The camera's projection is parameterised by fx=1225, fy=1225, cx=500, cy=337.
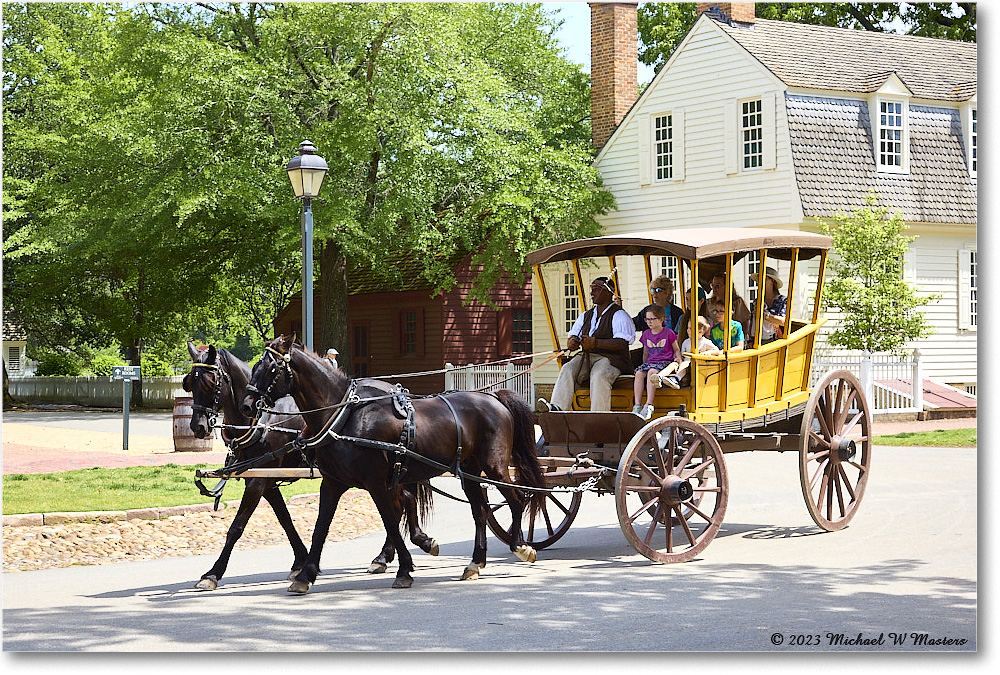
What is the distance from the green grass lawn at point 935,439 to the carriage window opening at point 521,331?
13513 mm

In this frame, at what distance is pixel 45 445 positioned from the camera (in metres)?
22.1

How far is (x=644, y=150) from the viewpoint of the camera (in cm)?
2950

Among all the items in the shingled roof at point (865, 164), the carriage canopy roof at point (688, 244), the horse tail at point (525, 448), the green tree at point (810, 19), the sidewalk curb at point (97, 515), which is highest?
the green tree at point (810, 19)

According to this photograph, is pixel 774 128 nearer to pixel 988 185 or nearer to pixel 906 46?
pixel 906 46

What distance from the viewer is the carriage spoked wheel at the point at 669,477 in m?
9.92

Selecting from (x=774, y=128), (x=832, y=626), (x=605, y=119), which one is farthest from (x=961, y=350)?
(x=832, y=626)

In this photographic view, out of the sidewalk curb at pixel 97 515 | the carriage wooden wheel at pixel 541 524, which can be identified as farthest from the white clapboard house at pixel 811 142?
the sidewalk curb at pixel 97 515

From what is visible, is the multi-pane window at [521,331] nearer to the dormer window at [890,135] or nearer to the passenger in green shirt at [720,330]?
the dormer window at [890,135]

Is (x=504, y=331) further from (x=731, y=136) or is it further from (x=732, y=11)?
(x=732, y=11)

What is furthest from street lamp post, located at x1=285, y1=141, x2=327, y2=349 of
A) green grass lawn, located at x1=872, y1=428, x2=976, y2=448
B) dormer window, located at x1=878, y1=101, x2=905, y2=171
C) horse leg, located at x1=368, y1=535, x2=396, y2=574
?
dormer window, located at x1=878, y1=101, x2=905, y2=171

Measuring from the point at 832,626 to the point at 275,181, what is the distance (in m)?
20.9

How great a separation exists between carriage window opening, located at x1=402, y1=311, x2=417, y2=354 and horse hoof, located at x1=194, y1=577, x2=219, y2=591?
83.4ft

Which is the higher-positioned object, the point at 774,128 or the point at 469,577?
the point at 774,128

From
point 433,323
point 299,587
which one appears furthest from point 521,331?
point 299,587
